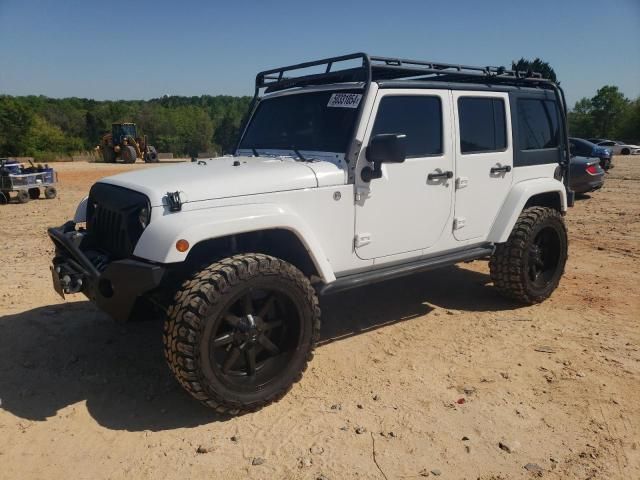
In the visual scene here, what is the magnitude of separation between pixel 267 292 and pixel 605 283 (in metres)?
4.25

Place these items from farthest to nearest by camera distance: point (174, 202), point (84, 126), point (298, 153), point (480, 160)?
point (84, 126) < point (480, 160) < point (298, 153) < point (174, 202)

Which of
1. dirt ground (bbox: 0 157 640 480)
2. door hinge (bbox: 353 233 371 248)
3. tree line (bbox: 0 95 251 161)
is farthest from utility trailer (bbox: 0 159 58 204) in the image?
tree line (bbox: 0 95 251 161)

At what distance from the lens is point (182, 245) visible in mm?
2838

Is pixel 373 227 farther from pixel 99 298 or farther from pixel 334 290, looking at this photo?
pixel 99 298

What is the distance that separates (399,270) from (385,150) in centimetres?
101

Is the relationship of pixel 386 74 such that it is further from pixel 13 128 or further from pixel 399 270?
pixel 13 128

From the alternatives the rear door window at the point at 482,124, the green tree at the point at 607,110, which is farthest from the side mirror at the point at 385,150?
the green tree at the point at 607,110

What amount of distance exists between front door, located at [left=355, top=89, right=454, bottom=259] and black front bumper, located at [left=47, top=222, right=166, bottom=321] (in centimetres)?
152

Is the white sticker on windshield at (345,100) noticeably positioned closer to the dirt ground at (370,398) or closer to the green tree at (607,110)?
the dirt ground at (370,398)

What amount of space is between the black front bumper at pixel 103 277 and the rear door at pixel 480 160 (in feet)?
8.61

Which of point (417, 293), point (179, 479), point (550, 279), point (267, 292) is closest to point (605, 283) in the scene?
point (550, 279)

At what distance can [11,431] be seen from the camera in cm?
301

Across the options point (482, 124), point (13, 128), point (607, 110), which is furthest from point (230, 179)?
point (607, 110)

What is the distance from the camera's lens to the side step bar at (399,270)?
3633 millimetres
